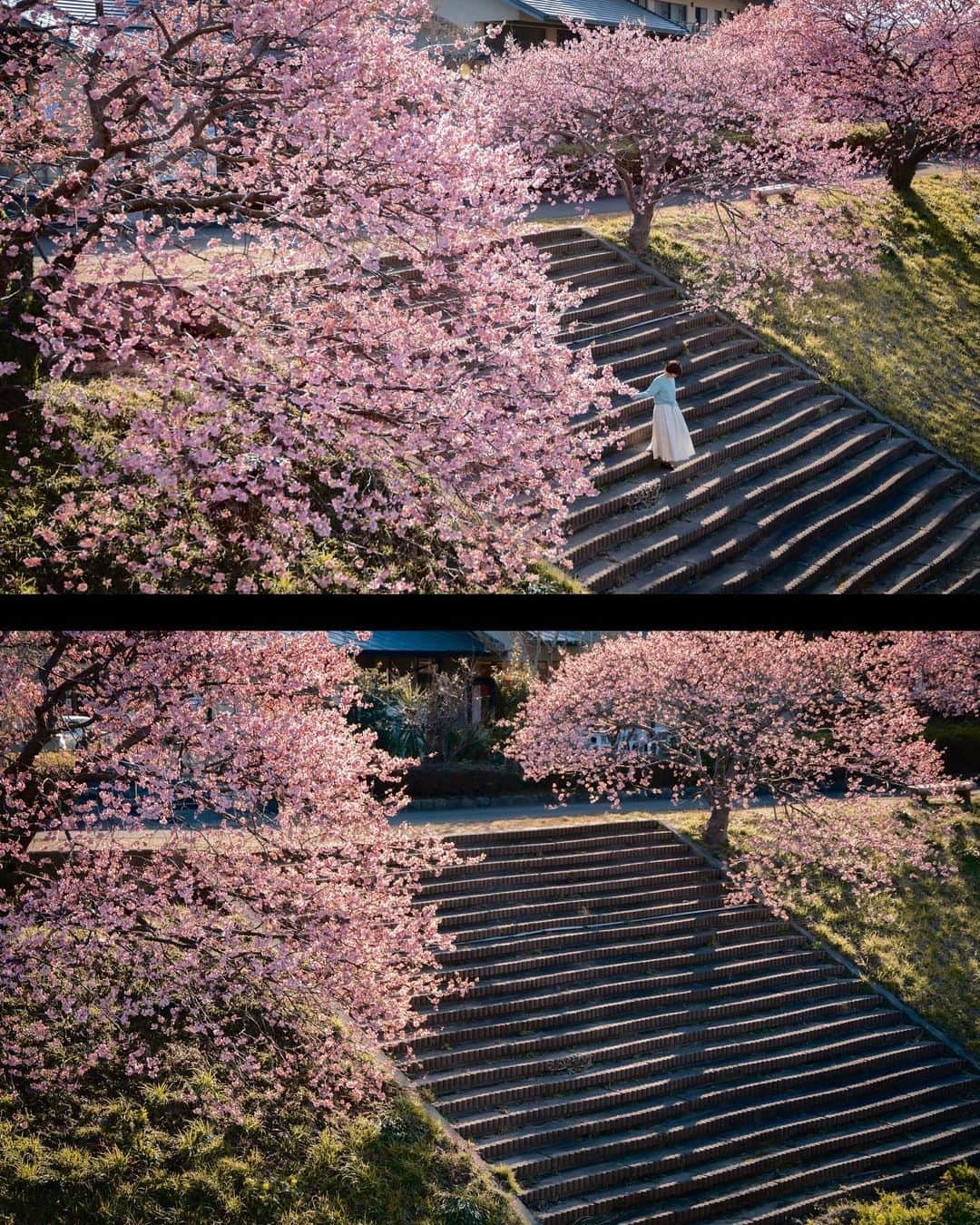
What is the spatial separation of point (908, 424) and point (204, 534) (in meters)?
1.52

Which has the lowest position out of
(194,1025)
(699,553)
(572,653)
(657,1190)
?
(657,1190)

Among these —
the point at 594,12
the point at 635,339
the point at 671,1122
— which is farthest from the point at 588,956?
the point at 594,12

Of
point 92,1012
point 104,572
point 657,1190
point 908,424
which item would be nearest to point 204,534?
point 104,572

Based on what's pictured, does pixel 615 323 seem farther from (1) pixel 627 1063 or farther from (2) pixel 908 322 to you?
(1) pixel 627 1063

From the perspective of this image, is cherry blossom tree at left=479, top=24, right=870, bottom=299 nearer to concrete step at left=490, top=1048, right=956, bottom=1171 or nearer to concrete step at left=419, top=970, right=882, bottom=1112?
concrete step at left=419, top=970, right=882, bottom=1112

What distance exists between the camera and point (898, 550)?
249 cm

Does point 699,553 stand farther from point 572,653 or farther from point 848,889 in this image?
point 848,889

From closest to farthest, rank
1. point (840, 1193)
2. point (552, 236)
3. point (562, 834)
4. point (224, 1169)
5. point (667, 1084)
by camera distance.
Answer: point (552, 236) → point (224, 1169) → point (840, 1193) → point (667, 1084) → point (562, 834)

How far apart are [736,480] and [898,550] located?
14.4 inches

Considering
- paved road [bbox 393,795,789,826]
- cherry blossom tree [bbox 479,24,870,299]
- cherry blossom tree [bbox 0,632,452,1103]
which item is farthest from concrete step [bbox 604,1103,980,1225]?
cherry blossom tree [bbox 479,24,870,299]

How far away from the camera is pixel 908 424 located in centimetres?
262

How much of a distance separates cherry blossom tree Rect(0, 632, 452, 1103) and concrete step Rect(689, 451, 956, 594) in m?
1.02

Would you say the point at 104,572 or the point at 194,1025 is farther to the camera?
the point at 194,1025

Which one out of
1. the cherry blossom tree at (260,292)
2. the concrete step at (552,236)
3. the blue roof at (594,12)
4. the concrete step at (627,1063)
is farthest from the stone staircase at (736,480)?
the concrete step at (627,1063)
